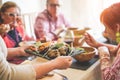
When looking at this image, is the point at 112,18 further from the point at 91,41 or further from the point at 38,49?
the point at 38,49

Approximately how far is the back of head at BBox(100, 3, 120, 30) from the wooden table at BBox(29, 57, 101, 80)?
0.89 ft

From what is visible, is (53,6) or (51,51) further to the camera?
(53,6)

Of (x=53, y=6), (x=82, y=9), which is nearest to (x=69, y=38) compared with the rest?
(x=53, y=6)

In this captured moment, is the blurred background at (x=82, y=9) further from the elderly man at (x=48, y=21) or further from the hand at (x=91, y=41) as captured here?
the hand at (x=91, y=41)

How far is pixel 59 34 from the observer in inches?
77.5

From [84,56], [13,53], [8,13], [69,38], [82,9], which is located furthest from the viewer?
[82,9]

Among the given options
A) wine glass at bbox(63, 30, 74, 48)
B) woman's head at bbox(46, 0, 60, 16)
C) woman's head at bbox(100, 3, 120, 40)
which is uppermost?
woman's head at bbox(46, 0, 60, 16)

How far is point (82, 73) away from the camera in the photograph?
122 cm

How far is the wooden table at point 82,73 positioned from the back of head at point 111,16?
272 millimetres

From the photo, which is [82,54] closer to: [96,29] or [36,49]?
[36,49]

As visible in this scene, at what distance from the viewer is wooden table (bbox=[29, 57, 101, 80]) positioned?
1.18 metres

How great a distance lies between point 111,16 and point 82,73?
41 cm

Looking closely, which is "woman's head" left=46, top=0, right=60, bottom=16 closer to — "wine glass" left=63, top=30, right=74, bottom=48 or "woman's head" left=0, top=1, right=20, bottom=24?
"woman's head" left=0, top=1, right=20, bottom=24

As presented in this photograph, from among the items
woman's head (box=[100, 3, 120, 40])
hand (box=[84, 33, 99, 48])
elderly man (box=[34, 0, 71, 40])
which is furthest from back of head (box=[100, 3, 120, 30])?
elderly man (box=[34, 0, 71, 40])
